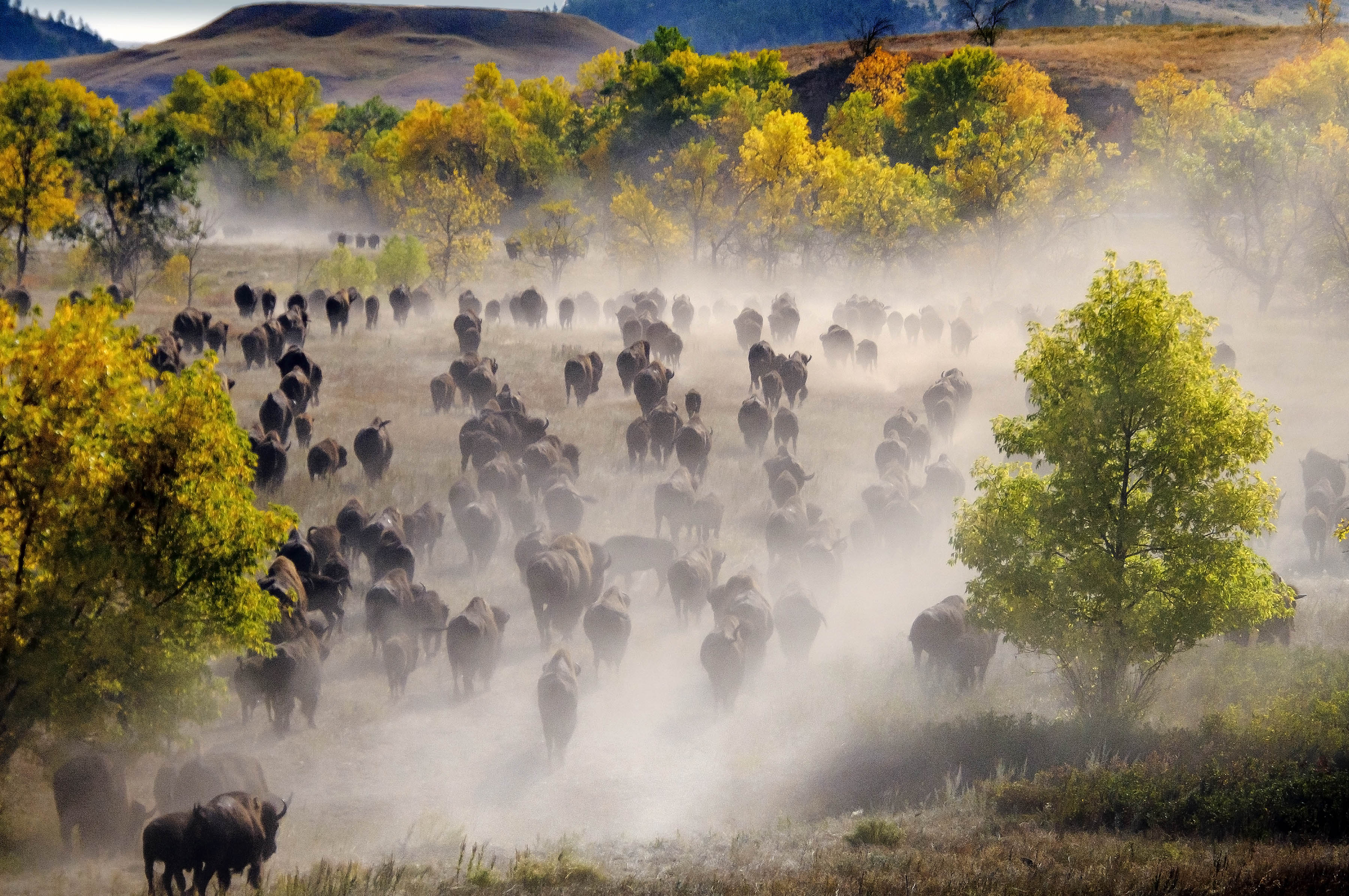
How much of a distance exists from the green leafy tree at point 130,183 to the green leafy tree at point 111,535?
153ft

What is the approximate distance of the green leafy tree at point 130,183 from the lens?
51.7 metres

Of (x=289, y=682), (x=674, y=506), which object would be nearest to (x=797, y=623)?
(x=674, y=506)

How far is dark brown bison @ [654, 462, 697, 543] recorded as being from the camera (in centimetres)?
2403

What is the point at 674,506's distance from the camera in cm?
2402

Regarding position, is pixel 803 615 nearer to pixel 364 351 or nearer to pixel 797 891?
pixel 797 891

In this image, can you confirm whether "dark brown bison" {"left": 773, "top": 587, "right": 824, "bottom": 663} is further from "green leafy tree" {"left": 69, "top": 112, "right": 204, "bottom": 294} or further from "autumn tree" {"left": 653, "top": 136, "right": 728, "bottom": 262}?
"autumn tree" {"left": 653, "top": 136, "right": 728, "bottom": 262}

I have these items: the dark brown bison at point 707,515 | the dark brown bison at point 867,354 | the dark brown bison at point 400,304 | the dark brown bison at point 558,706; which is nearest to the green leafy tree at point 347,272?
the dark brown bison at point 400,304

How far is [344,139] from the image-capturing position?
371 ft

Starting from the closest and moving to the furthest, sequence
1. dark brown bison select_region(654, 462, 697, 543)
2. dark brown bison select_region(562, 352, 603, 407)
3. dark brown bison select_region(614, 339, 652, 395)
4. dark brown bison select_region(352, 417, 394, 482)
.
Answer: dark brown bison select_region(654, 462, 697, 543), dark brown bison select_region(352, 417, 394, 482), dark brown bison select_region(562, 352, 603, 407), dark brown bison select_region(614, 339, 652, 395)

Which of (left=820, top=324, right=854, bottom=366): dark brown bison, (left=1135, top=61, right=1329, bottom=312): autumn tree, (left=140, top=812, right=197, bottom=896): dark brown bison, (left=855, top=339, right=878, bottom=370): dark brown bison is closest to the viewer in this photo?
(left=140, top=812, right=197, bottom=896): dark brown bison

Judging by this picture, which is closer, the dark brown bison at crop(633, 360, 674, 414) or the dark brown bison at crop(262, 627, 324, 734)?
the dark brown bison at crop(262, 627, 324, 734)

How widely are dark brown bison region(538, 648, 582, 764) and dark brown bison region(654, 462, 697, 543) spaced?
8.78 meters

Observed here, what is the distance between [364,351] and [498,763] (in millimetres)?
29625

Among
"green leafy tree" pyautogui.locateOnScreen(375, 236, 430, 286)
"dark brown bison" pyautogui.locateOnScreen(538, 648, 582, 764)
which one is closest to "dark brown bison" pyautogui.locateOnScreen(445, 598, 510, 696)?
"dark brown bison" pyautogui.locateOnScreen(538, 648, 582, 764)
